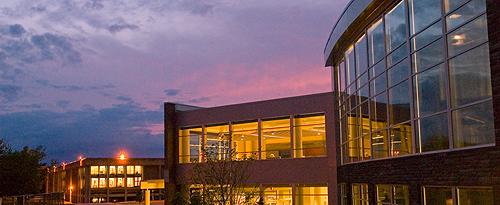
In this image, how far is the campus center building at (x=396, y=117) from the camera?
580 inches

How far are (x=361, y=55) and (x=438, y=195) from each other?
8717 millimetres

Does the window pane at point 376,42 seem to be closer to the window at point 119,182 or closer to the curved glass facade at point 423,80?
the curved glass facade at point 423,80

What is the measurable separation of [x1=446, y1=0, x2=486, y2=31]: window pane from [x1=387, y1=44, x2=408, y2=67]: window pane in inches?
118

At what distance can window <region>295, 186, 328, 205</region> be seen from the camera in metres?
35.2

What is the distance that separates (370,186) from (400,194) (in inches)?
117

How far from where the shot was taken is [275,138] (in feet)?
125

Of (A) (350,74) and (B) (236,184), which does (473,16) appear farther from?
(B) (236,184)

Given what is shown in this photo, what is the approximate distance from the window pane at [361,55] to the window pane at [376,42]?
70 cm

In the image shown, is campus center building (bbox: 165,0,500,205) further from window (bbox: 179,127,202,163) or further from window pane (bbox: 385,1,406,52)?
window (bbox: 179,127,202,163)

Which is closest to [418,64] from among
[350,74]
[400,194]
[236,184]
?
[400,194]

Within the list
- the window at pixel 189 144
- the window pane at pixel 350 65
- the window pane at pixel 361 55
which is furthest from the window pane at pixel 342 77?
the window at pixel 189 144

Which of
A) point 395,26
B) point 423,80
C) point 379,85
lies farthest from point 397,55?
point 379,85

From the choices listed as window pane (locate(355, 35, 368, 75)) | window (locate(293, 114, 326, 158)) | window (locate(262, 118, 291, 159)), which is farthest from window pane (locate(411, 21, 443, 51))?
window (locate(262, 118, 291, 159))

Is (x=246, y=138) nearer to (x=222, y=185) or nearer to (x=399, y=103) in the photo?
(x=222, y=185)
